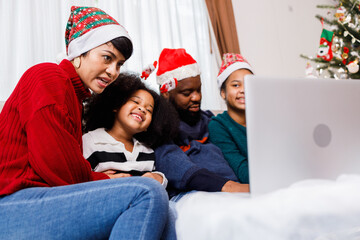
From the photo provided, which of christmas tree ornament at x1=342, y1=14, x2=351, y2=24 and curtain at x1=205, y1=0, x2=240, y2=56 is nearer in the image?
christmas tree ornament at x1=342, y1=14, x2=351, y2=24

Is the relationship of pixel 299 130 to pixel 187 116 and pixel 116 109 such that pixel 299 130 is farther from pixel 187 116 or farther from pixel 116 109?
pixel 187 116

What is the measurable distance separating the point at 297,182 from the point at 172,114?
2.93ft

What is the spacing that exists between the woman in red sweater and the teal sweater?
626 mm

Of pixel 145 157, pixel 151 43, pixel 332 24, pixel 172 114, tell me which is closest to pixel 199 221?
pixel 145 157

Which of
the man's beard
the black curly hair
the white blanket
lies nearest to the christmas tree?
the man's beard

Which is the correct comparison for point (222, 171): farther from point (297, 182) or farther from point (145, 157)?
point (297, 182)

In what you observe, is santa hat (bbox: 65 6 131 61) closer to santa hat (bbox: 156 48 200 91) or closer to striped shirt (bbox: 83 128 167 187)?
striped shirt (bbox: 83 128 167 187)

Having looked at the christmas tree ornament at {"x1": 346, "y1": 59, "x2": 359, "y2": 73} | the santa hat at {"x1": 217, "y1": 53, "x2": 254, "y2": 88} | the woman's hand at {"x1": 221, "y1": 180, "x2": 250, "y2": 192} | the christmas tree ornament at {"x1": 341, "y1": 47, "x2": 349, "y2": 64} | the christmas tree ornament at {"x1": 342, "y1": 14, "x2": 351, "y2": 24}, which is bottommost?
the woman's hand at {"x1": 221, "y1": 180, "x2": 250, "y2": 192}

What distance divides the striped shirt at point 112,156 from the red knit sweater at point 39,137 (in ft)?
0.71

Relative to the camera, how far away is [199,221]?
681 mm

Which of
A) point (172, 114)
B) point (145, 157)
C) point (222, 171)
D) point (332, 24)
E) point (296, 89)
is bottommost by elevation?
point (222, 171)

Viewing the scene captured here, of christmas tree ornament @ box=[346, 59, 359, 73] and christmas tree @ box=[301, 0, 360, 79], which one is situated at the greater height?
christmas tree @ box=[301, 0, 360, 79]

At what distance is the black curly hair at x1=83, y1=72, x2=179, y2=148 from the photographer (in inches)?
54.6

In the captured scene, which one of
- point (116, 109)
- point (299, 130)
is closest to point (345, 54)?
point (116, 109)
